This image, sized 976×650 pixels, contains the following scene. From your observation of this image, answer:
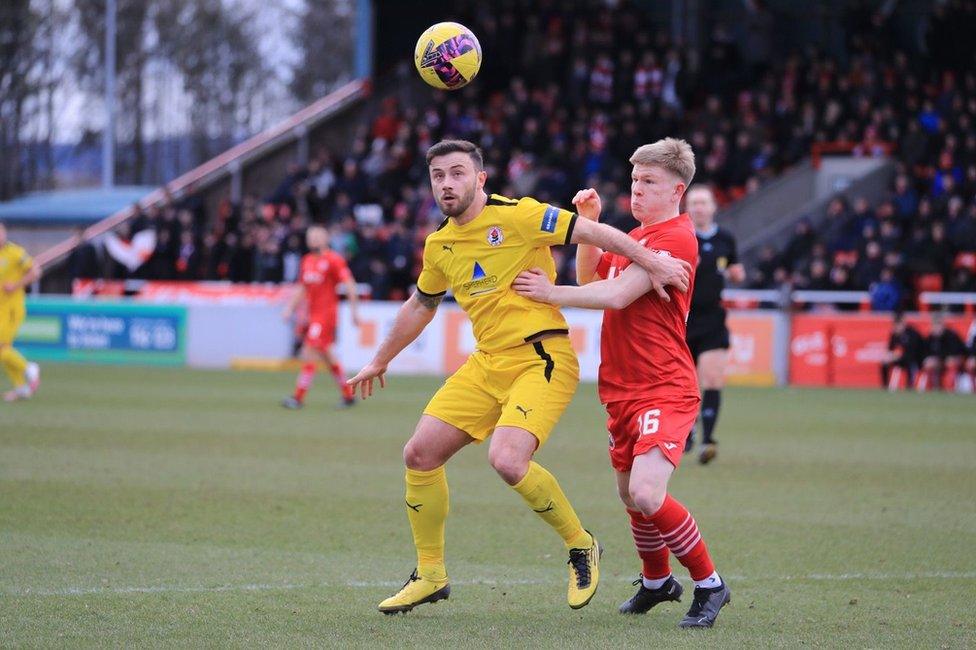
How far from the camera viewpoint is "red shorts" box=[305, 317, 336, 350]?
1795 centimetres

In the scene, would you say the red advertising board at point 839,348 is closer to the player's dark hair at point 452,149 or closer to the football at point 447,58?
the football at point 447,58

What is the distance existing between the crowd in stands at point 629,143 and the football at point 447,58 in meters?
Result: 17.5

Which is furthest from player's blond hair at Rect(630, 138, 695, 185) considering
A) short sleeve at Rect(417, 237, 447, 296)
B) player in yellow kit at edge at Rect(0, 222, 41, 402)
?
player in yellow kit at edge at Rect(0, 222, 41, 402)

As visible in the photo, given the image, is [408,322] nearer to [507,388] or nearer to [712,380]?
[507,388]

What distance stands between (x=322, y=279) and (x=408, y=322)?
1157cm

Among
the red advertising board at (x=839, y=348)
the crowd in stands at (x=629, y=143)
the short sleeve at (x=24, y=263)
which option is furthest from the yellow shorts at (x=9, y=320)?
the red advertising board at (x=839, y=348)

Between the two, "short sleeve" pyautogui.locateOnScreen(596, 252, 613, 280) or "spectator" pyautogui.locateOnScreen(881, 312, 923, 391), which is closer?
"short sleeve" pyautogui.locateOnScreen(596, 252, 613, 280)

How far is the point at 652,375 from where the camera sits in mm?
6293

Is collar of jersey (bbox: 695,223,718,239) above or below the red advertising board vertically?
above

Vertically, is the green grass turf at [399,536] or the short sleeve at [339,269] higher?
the short sleeve at [339,269]

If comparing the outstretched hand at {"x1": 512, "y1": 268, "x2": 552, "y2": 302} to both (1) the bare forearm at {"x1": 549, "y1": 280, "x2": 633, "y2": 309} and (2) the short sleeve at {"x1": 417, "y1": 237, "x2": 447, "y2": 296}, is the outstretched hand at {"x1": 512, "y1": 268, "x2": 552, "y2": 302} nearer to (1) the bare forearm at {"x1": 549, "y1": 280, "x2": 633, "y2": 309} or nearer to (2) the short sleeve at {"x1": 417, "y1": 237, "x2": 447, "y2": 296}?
(1) the bare forearm at {"x1": 549, "y1": 280, "x2": 633, "y2": 309}

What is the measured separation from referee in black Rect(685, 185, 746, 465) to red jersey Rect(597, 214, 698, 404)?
19.7 feet

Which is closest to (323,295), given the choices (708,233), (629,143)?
(708,233)

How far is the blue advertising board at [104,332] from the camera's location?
26031 millimetres
